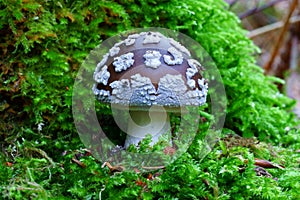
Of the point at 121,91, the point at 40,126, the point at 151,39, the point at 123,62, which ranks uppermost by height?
the point at 151,39

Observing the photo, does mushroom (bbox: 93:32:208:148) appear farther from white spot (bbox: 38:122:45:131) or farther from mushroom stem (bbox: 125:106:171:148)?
white spot (bbox: 38:122:45:131)

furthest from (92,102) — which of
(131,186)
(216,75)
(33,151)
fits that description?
(216,75)

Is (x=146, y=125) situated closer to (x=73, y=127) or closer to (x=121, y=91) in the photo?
(x=121, y=91)

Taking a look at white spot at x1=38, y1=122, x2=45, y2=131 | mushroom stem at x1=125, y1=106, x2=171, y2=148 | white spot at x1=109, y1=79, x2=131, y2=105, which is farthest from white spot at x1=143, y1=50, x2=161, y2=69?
white spot at x1=38, y1=122, x2=45, y2=131

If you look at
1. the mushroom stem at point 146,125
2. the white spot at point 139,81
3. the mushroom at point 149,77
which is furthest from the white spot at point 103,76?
the mushroom stem at point 146,125

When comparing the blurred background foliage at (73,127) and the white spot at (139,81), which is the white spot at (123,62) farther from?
the blurred background foliage at (73,127)

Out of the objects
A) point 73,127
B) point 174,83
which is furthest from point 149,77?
point 73,127

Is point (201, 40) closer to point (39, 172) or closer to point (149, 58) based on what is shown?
point (149, 58)
